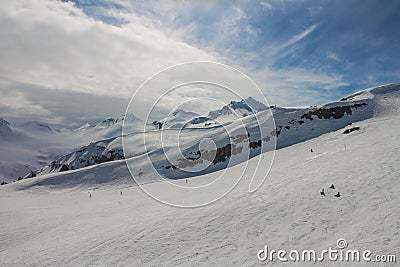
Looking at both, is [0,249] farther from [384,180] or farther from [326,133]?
[326,133]

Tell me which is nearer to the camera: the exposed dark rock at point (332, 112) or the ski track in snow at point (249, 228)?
the ski track in snow at point (249, 228)

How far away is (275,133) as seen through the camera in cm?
5025

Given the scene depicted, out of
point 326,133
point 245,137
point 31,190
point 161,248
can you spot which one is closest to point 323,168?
point 161,248

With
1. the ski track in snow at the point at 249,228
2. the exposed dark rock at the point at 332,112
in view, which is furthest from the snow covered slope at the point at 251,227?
the exposed dark rock at the point at 332,112

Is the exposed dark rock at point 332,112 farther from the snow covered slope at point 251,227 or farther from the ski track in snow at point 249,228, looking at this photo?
the ski track in snow at point 249,228

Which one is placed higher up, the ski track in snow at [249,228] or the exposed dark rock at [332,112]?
the exposed dark rock at [332,112]

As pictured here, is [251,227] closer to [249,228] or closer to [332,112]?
[249,228]

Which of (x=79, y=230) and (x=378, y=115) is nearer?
(x=79, y=230)

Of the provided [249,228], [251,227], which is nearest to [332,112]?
[251,227]

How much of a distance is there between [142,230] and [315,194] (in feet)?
35.5

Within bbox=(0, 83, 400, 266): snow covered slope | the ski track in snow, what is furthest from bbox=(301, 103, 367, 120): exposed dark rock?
the ski track in snow

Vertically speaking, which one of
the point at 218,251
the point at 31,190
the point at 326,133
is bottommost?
the point at 218,251

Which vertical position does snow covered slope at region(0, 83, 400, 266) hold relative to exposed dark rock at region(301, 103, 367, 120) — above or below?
below

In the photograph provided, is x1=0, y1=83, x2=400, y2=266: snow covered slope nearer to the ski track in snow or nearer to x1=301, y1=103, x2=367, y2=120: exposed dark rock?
the ski track in snow
